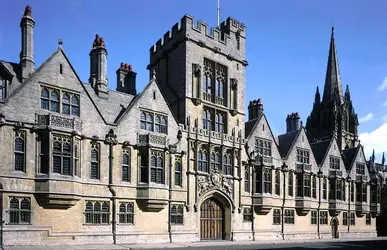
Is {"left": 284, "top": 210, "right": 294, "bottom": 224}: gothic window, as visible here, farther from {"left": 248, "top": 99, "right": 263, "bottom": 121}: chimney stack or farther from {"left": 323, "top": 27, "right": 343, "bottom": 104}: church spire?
{"left": 323, "top": 27, "right": 343, "bottom": 104}: church spire

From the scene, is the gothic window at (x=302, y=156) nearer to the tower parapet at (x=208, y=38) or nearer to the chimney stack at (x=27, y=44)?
the tower parapet at (x=208, y=38)

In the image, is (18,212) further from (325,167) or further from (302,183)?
(325,167)

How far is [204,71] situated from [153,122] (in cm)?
783

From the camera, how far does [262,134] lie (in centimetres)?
4069

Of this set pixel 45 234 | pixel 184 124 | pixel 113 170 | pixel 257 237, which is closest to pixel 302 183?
pixel 257 237

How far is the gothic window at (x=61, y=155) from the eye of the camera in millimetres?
25625

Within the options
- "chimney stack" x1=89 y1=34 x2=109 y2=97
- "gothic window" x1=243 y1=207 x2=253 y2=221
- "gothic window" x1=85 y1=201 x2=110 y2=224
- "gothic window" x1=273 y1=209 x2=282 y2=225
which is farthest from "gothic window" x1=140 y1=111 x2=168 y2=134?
"gothic window" x1=273 y1=209 x2=282 y2=225

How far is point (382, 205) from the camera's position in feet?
210

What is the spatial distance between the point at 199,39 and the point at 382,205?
46.1 m

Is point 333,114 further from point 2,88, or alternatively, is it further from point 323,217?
point 2,88

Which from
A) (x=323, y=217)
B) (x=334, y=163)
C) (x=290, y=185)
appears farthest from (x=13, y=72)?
(x=334, y=163)

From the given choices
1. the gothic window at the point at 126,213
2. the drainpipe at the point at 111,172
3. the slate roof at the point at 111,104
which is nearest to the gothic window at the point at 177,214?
the gothic window at the point at 126,213

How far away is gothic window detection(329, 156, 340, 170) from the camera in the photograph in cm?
4823

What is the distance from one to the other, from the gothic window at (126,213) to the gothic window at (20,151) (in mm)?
7646
